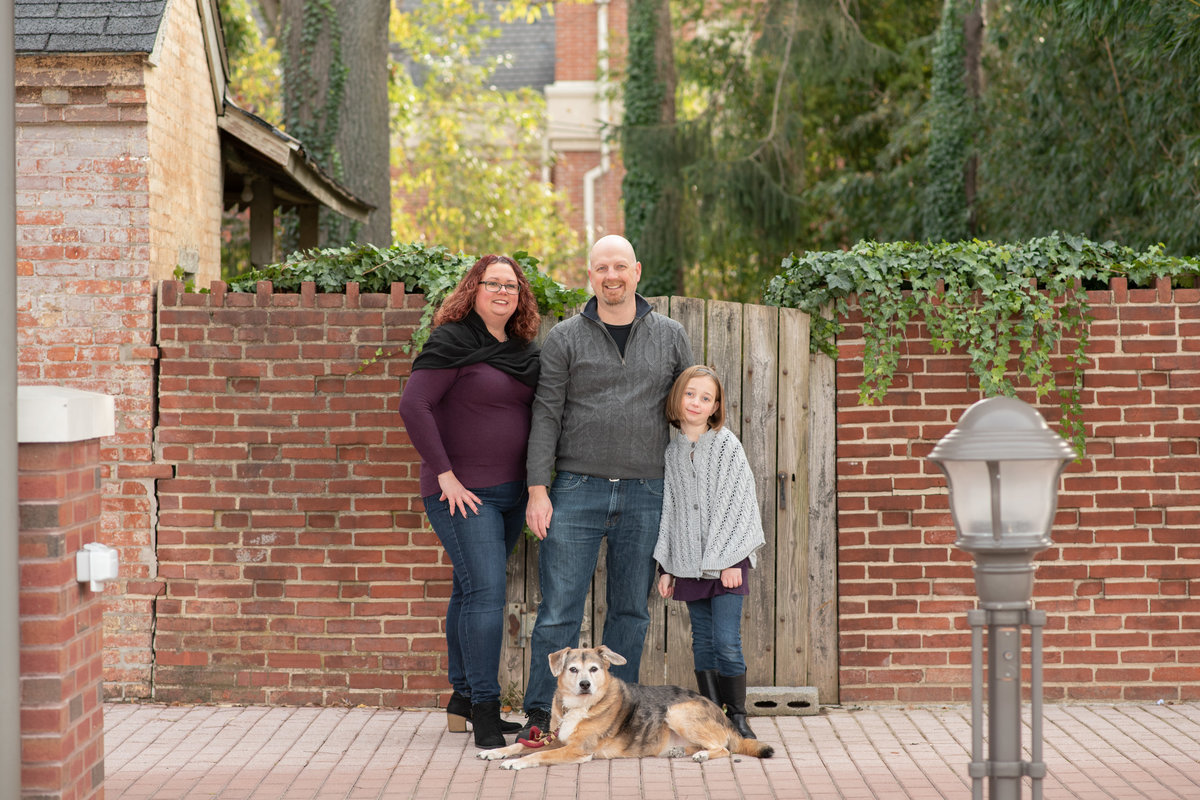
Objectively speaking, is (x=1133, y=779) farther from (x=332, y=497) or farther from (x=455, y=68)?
(x=455, y=68)

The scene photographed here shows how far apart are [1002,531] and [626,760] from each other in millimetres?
2347

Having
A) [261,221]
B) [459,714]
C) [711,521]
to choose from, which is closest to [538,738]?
[459,714]

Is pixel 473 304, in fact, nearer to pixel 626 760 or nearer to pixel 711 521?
pixel 711 521

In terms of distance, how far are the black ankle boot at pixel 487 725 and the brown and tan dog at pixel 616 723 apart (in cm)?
9

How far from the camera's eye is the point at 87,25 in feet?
19.4

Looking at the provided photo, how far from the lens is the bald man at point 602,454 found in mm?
5008

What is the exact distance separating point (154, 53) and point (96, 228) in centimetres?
92

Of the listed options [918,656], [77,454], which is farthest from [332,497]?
[918,656]

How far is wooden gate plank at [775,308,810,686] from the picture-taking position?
5762mm

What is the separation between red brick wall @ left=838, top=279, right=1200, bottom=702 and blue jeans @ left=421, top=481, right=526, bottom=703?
1790mm

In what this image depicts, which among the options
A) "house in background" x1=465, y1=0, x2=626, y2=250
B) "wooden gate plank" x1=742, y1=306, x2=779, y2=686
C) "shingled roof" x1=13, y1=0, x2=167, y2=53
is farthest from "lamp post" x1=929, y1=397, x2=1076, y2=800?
"house in background" x1=465, y1=0, x2=626, y2=250

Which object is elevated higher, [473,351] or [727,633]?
[473,351]

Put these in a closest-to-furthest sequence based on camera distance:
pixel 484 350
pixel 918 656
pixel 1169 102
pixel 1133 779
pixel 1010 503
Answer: pixel 1010 503, pixel 1133 779, pixel 484 350, pixel 918 656, pixel 1169 102

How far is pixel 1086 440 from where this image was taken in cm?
579
